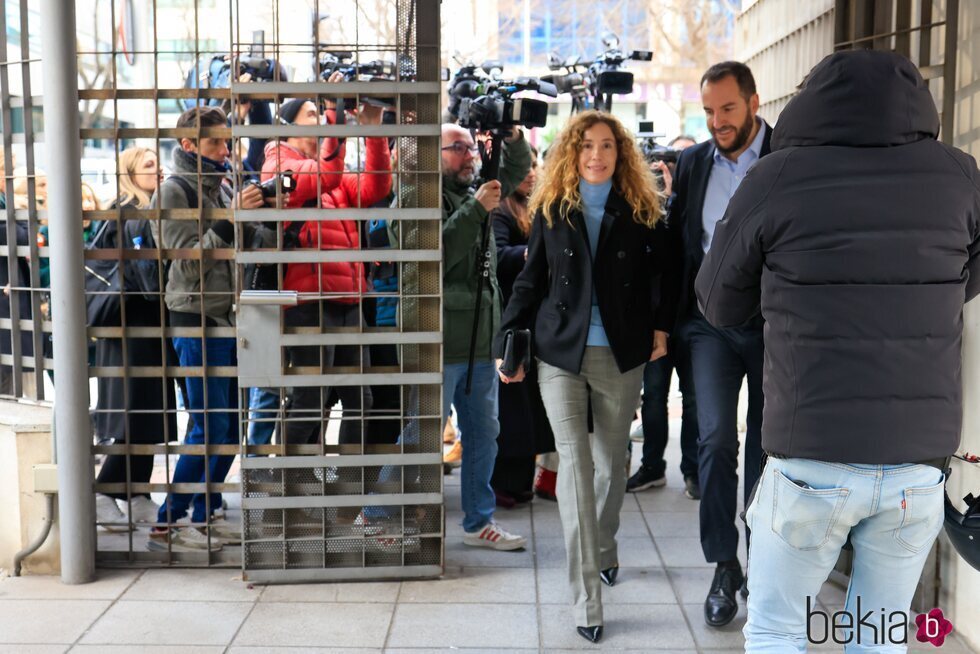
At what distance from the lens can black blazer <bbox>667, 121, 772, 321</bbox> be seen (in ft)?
14.3

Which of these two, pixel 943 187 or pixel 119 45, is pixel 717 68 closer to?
pixel 943 187

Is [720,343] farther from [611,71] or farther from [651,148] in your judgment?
[651,148]

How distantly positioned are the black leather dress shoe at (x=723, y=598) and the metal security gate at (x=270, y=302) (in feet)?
3.85

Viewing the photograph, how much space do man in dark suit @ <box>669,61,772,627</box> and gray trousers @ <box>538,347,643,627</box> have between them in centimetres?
30

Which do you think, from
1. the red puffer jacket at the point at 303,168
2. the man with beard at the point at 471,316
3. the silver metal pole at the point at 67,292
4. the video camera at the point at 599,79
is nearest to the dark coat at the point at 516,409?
the man with beard at the point at 471,316

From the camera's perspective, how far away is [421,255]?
445cm

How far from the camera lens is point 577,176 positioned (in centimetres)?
427

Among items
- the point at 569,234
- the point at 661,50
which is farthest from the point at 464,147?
Answer: the point at 661,50

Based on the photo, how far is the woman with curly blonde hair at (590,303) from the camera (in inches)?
162

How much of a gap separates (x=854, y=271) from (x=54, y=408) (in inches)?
133

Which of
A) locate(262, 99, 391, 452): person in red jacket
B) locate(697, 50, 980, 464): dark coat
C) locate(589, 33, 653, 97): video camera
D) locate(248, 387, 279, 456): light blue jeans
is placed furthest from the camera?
locate(589, 33, 653, 97): video camera

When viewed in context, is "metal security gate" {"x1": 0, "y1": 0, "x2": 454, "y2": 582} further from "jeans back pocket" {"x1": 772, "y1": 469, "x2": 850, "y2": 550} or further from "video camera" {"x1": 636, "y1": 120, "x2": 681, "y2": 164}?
"video camera" {"x1": 636, "y1": 120, "x2": 681, "y2": 164}

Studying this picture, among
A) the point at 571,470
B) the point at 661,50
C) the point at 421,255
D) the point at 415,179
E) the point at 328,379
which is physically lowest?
the point at 571,470

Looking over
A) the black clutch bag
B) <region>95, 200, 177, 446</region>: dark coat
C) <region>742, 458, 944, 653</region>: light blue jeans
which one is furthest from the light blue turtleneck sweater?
<region>95, 200, 177, 446</region>: dark coat
